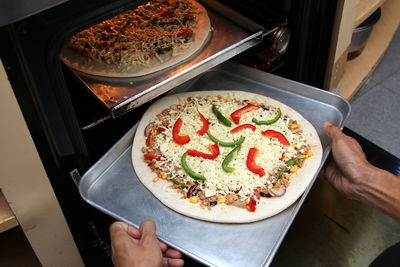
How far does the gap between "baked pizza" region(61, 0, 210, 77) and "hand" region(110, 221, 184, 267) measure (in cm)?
55

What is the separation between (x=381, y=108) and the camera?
245cm

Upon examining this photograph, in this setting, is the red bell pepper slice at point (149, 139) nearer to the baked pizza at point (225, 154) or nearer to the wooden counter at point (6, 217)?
the baked pizza at point (225, 154)

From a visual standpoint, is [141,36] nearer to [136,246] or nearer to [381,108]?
[136,246]

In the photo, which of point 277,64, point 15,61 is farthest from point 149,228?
point 277,64

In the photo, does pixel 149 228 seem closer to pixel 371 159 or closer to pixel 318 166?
pixel 318 166

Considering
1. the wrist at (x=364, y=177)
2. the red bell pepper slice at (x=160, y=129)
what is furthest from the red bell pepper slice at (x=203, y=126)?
the wrist at (x=364, y=177)

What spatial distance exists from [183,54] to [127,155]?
1.31 ft

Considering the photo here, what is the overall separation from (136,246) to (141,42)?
0.80 meters

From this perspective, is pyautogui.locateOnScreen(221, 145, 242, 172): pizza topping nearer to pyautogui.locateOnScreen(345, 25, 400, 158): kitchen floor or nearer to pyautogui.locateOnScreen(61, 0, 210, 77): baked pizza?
pyautogui.locateOnScreen(61, 0, 210, 77): baked pizza

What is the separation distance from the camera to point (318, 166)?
1.31 meters

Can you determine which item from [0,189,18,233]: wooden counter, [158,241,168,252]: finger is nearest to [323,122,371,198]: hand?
[158,241,168,252]: finger

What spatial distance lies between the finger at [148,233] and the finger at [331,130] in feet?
2.02

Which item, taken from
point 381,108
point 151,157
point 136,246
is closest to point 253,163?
point 151,157

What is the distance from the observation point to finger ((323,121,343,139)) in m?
1.34
